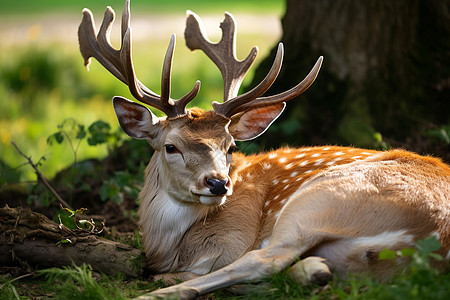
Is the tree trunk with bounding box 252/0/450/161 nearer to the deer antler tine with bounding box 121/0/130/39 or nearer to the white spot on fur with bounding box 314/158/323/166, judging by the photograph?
the white spot on fur with bounding box 314/158/323/166

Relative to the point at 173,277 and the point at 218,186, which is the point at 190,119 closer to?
the point at 218,186

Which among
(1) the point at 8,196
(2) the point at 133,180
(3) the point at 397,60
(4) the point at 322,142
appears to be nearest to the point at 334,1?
(3) the point at 397,60

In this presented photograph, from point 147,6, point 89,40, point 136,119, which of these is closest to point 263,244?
point 136,119

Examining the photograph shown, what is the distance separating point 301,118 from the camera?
262 inches

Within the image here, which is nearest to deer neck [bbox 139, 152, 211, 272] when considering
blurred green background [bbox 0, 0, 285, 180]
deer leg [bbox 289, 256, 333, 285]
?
deer leg [bbox 289, 256, 333, 285]

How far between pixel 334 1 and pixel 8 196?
387 cm

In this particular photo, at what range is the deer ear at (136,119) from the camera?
4.78 metres

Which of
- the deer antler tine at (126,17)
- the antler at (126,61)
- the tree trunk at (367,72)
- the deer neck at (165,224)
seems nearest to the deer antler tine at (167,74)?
the antler at (126,61)

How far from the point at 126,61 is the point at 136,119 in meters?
0.57

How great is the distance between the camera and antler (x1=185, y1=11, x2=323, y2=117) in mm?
4656

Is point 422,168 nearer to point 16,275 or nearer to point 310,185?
point 310,185

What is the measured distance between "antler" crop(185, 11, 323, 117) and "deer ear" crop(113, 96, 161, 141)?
0.50 meters

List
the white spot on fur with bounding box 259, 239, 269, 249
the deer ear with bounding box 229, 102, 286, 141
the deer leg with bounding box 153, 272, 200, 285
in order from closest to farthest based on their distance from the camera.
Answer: the deer leg with bounding box 153, 272, 200, 285, the white spot on fur with bounding box 259, 239, 269, 249, the deer ear with bounding box 229, 102, 286, 141

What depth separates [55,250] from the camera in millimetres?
4539
